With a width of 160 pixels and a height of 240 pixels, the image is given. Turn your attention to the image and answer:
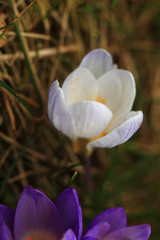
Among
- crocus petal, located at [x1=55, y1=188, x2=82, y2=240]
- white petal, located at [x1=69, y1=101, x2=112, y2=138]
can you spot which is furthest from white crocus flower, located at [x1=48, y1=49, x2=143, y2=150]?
crocus petal, located at [x1=55, y1=188, x2=82, y2=240]

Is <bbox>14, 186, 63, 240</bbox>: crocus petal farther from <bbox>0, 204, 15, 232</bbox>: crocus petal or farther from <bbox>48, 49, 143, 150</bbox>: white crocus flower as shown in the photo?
<bbox>48, 49, 143, 150</bbox>: white crocus flower

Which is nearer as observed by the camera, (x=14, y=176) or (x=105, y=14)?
(x=14, y=176)

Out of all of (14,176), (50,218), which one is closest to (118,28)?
(14,176)

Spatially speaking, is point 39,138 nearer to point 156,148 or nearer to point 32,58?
point 32,58

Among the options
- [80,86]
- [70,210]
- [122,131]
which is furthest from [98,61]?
[70,210]

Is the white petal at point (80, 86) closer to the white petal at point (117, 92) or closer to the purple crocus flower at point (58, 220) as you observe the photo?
the white petal at point (117, 92)

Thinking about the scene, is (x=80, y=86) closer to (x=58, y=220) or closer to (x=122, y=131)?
(x=122, y=131)

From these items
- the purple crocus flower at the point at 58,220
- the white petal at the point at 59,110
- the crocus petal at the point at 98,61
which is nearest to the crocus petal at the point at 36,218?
the purple crocus flower at the point at 58,220
